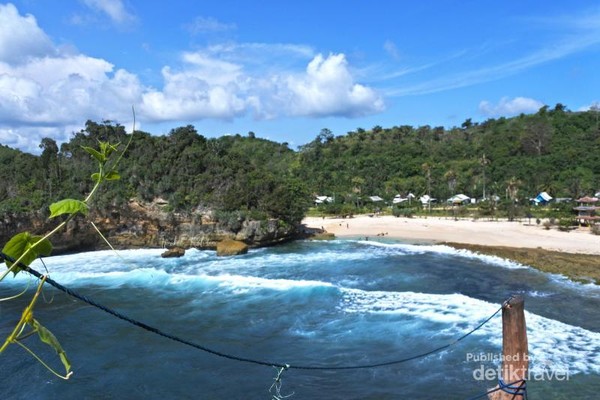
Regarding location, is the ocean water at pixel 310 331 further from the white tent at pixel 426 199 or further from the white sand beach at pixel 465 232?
the white tent at pixel 426 199

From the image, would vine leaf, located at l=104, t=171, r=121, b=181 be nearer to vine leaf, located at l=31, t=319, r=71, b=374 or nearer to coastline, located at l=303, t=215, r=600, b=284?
vine leaf, located at l=31, t=319, r=71, b=374

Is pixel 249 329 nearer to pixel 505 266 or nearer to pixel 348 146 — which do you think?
pixel 505 266

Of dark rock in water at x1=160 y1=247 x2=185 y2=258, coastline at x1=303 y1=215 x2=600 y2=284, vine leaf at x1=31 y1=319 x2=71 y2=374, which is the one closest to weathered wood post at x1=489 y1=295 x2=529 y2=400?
vine leaf at x1=31 y1=319 x2=71 y2=374

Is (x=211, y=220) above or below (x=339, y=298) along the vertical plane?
above

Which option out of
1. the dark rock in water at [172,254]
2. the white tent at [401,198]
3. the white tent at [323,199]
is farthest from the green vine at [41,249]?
the white tent at [323,199]

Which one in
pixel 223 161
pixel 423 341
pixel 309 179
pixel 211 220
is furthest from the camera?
pixel 309 179

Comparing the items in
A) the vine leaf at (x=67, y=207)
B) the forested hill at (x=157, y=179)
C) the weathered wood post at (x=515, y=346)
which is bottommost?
the weathered wood post at (x=515, y=346)

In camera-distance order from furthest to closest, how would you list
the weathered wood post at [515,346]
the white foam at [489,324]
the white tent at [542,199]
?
the white tent at [542,199] → the white foam at [489,324] → the weathered wood post at [515,346]

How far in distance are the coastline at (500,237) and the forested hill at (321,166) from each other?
7221 millimetres

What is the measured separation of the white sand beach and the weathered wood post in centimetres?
2923

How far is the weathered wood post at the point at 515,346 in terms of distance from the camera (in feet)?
15.6

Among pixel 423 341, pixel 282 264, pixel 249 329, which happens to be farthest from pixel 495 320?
pixel 282 264

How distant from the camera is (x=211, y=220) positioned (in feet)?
120

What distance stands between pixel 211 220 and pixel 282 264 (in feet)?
33.3
